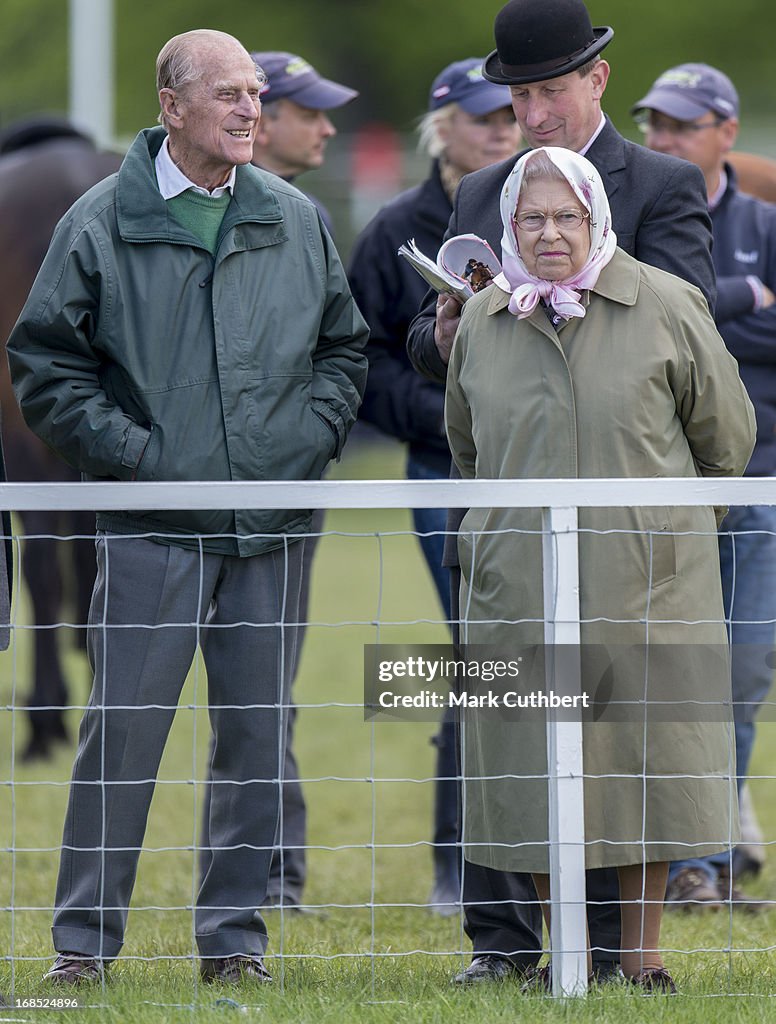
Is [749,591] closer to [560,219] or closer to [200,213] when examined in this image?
[560,219]

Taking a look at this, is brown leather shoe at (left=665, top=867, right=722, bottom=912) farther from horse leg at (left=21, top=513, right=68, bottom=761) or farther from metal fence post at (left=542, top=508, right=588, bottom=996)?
horse leg at (left=21, top=513, right=68, bottom=761)

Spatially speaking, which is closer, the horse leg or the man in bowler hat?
the man in bowler hat

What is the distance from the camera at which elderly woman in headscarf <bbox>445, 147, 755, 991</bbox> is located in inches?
150

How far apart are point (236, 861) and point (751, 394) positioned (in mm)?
2337

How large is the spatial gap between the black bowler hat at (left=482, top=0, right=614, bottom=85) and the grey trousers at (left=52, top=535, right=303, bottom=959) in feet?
4.11

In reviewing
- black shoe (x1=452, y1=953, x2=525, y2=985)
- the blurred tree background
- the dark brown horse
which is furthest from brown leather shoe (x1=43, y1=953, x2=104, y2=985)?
the blurred tree background

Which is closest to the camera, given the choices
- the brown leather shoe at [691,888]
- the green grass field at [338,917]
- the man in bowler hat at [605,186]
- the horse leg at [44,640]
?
the green grass field at [338,917]

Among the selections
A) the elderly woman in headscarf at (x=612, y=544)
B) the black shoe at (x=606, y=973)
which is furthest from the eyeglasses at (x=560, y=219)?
the black shoe at (x=606, y=973)

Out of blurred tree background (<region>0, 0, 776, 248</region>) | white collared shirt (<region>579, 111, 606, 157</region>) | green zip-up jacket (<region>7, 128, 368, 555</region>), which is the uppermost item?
blurred tree background (<region>0, 0, 776, 248</region>)

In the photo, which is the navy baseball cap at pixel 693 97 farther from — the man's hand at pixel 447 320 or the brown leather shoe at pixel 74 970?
the brown leather shoe at pixel 74 970

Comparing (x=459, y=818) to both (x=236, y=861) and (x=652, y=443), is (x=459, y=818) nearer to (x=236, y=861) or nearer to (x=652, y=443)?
(x=236, y=861)

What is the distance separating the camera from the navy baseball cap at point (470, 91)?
5301mm

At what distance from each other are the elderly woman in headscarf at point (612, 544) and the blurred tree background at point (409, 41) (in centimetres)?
2427

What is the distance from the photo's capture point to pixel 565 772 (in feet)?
12.3
